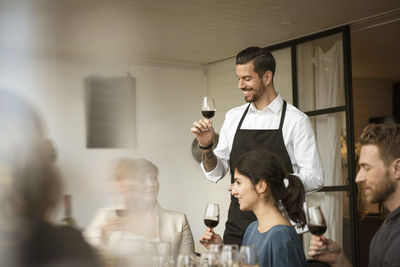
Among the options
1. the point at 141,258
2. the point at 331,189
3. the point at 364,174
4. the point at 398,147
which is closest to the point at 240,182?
the point at 364,174

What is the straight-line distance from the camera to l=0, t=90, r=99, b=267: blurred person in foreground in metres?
0.21

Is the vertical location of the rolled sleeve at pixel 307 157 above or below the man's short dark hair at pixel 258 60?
below

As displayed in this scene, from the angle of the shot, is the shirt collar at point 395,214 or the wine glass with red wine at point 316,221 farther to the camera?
the shirt collar at point 395,214

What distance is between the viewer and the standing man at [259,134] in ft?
6.79

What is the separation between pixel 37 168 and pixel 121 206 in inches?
1.8

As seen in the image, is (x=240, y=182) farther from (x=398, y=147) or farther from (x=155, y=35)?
(x=155, y=35)

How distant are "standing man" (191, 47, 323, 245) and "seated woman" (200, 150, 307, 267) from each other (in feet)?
0.33

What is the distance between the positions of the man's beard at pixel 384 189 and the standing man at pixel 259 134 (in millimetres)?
254

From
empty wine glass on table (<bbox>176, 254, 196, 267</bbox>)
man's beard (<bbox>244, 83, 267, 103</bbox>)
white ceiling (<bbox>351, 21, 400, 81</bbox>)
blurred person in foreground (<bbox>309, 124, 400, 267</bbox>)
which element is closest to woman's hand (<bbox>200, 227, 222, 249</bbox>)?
empty wine glass on table (<bbox>176, 254, 196, 267</bbox>)

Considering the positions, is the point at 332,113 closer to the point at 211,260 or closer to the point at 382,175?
the point at 382,175

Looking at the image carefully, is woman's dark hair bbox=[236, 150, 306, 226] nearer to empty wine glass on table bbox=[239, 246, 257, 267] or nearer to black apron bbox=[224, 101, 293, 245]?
black apron bbox=[224, 101, 293, 245]

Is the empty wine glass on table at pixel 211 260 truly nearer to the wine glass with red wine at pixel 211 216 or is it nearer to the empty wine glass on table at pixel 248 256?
the empty wine glass on table at pixel 248 256

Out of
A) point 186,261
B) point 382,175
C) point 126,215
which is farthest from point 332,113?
point 126,215

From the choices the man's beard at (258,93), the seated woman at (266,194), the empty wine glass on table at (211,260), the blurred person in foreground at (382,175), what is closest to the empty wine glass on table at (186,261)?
the empty wine glass on table at (211,260)
